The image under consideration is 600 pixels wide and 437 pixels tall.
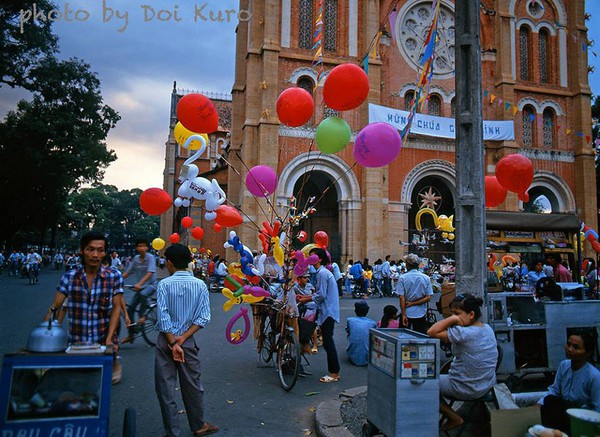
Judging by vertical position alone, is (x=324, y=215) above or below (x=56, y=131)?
below

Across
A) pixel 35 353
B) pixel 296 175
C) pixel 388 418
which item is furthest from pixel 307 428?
pixel 296 175

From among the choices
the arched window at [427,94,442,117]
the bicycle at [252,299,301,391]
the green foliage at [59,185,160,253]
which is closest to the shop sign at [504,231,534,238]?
the bicycle at [252,299,301,391]

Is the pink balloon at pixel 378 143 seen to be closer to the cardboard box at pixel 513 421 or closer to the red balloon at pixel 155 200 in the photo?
the red balloon at pixel 155 200

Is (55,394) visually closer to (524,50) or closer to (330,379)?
(330,379)

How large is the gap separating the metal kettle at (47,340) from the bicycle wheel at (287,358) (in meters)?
3.38

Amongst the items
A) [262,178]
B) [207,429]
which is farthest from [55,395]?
[262,178]

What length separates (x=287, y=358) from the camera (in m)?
5.90

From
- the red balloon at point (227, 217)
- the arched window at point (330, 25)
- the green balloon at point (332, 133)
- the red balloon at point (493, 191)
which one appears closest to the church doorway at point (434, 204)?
the arched window at point (330, 25)

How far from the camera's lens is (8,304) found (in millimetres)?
12703

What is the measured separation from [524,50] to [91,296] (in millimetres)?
27553

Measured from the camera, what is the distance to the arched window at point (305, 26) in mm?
21438

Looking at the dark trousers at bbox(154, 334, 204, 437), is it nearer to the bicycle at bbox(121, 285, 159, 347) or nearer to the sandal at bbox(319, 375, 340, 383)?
the sandal at bbox(319, 375, 340, 383)

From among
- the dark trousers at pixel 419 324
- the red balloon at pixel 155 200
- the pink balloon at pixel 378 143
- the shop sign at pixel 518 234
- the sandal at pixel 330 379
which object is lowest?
the sandal at pixel 330 379

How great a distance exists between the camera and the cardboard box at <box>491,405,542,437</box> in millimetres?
3129
